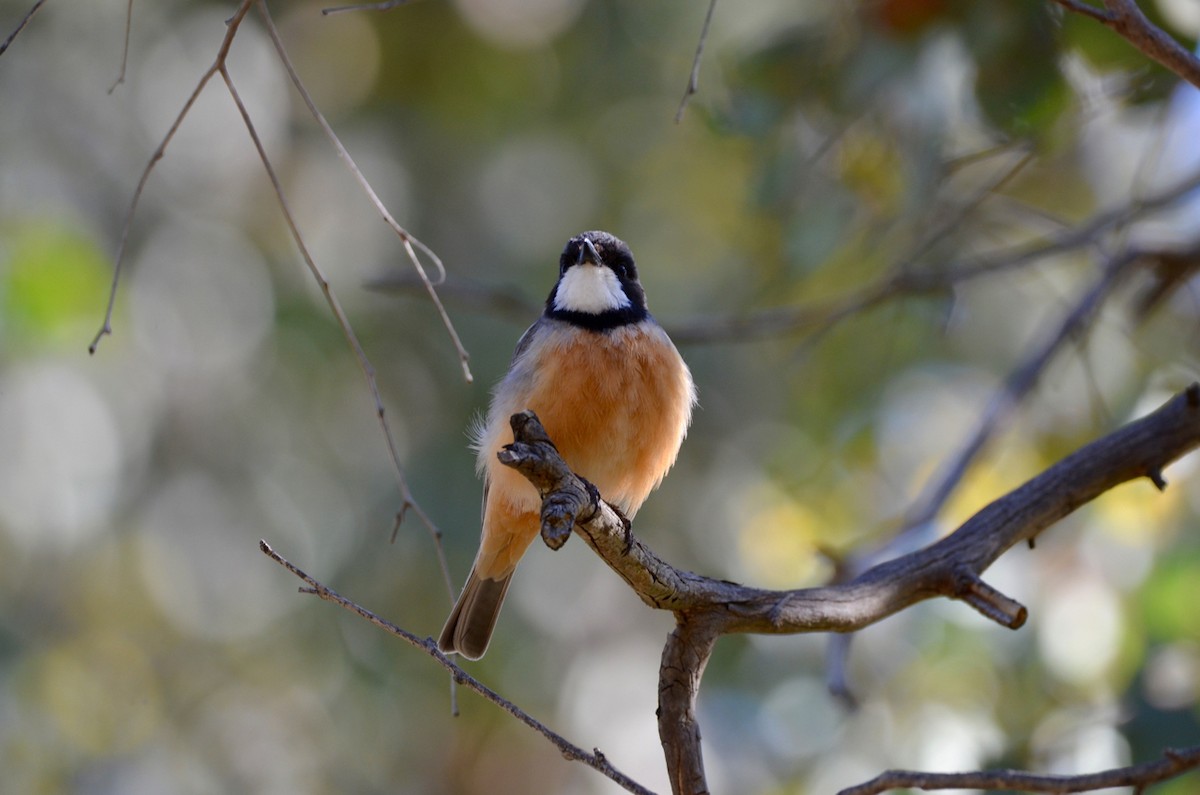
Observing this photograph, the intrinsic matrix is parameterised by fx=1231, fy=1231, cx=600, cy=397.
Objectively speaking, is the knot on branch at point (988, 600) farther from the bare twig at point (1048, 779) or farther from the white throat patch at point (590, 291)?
the white throat patch at point (590, 291)

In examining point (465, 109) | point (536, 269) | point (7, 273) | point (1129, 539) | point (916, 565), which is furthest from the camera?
point (465, 109)

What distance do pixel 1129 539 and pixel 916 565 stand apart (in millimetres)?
4300

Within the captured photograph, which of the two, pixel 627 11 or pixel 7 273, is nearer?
pixel 7 273

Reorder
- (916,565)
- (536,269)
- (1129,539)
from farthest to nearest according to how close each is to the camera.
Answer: (536,269) → (1129,539) → (916,565)

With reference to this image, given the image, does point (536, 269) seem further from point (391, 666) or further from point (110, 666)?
point (110, 666)

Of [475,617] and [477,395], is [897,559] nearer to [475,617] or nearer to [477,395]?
[475,617]

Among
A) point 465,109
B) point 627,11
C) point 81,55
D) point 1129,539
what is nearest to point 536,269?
point 465,109

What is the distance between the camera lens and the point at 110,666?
9.25 meters

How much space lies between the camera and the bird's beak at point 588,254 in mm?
5344

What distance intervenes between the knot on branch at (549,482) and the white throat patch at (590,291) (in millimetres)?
Answer: 1811

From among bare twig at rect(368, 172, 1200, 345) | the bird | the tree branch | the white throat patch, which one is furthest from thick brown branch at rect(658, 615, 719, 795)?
bare twig at rect(368, 172, 1200, 345)

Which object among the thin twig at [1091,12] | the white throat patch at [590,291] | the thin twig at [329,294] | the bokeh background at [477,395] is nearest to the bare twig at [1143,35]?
the thin twig at [1091,12]

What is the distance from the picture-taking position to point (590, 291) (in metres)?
5.27

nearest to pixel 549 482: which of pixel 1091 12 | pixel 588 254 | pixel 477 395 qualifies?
pixel 1091 12
